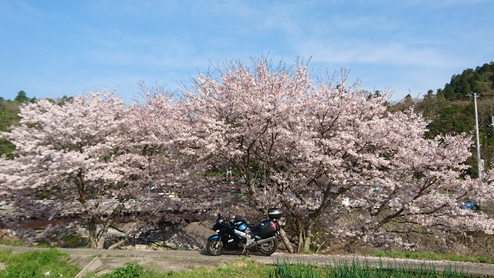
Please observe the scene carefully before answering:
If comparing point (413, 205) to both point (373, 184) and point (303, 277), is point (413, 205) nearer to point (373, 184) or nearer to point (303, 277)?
point (373, 184)

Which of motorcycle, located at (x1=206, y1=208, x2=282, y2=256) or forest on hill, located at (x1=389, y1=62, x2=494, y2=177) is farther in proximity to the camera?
forest on hill, located at (x1=389, y1=62, x2=494, y2=177)

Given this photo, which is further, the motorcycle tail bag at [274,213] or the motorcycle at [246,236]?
the motorcycle tail bag at [274,213]

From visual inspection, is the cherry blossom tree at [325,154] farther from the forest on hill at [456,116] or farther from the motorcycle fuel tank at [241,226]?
the forest on hill at [456,116]

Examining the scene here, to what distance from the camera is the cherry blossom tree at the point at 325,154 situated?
1053cm

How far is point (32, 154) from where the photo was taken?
12.9m

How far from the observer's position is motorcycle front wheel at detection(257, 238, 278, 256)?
9055mm

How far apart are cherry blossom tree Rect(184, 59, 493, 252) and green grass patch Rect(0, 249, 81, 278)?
4225mm

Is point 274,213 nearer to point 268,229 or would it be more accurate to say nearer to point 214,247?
point 268,229

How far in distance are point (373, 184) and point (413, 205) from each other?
4.82ft

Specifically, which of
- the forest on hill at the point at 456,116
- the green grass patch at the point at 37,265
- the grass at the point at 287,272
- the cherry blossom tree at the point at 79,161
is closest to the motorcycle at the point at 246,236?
the grass at the point at 287,272

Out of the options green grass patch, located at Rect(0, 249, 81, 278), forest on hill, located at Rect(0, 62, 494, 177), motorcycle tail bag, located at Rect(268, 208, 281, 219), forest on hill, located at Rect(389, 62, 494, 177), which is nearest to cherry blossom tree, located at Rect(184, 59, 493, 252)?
motorcycle tail bag, located at Rect(268, 208, 281, 219)

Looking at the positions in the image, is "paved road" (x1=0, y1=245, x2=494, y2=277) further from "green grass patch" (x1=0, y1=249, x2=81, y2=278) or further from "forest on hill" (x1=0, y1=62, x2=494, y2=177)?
"forest on hill" (x1=0, y1=62, x2=494, y2=177)

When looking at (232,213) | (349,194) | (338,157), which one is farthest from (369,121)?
(232,213)

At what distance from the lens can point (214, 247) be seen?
29.7ft
